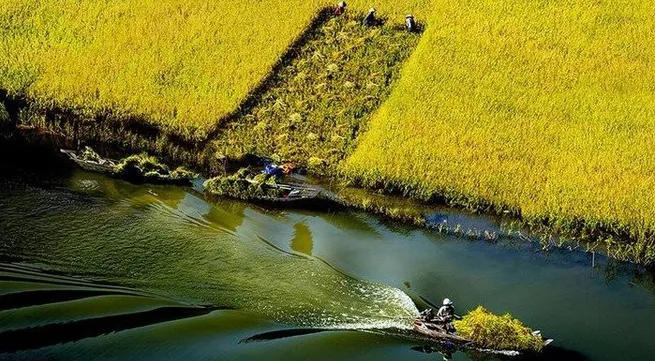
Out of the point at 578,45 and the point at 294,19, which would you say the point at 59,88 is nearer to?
the point at 294,19

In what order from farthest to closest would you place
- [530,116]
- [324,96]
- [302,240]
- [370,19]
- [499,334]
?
[370,19] → [324,96] → [530,116] → [302,240] → [499,334]

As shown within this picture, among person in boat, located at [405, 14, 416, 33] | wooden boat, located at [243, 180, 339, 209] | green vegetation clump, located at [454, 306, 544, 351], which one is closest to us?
green vegetation clump, located at [454, 306, 544, 351]

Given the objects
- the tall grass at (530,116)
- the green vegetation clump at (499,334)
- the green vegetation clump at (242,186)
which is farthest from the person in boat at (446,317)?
the green vegetation clump at (242,186)

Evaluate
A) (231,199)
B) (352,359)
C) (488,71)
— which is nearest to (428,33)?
(488,71)

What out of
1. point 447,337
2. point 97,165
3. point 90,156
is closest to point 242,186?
point 97,165

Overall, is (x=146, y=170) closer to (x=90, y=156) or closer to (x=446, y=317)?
(x=90, y=156)

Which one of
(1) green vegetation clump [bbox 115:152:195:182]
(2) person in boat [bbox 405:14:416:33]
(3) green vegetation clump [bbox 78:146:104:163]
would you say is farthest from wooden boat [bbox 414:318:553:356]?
(2) person in boat [bbox 405:14:416:33]

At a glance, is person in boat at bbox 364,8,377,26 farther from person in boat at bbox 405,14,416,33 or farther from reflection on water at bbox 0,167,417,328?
reflection on water at bbox 0,167,417,328
